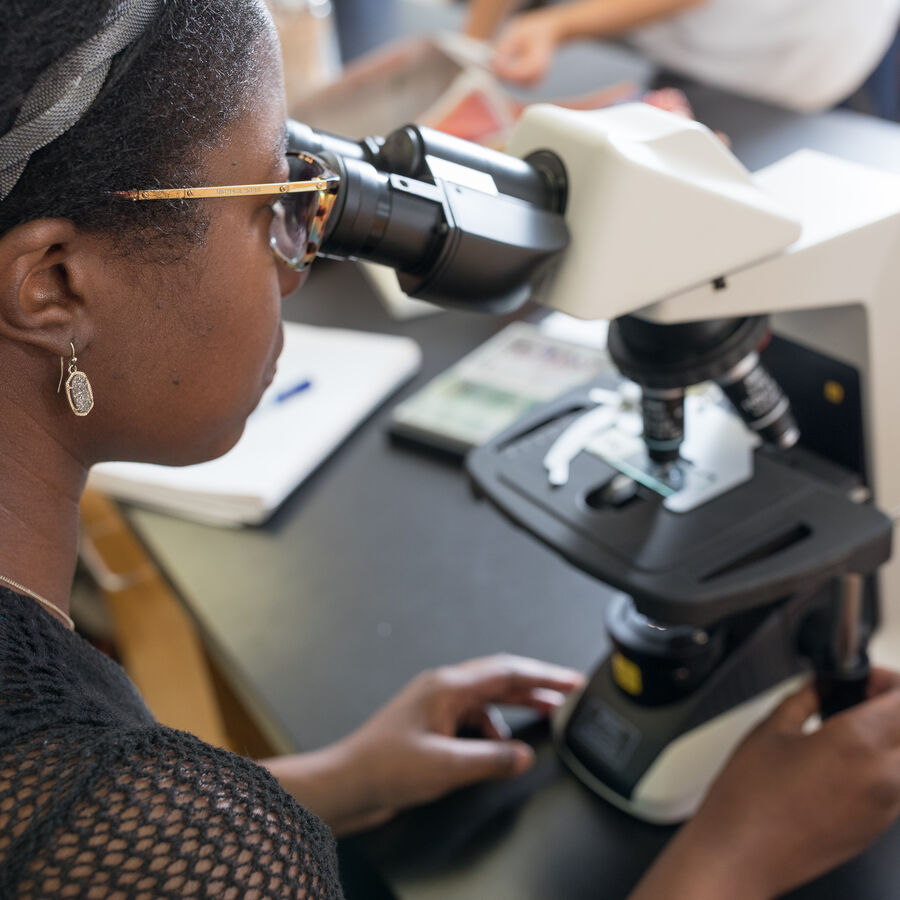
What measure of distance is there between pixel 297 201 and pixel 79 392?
188 mm

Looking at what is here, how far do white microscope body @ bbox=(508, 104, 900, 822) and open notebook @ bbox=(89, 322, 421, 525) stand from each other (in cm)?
52

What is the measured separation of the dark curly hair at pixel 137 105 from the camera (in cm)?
49

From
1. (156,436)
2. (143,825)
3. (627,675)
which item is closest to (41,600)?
(156,436)

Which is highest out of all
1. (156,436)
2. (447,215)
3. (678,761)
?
(447,215)

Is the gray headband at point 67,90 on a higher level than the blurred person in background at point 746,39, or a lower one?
higher

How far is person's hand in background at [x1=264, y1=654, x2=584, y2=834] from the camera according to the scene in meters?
0.82

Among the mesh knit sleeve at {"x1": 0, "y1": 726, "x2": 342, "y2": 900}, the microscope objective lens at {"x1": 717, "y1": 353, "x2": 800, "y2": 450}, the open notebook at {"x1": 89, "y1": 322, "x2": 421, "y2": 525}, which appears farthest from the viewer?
the open notebook at {"x1": 89, "y1": 322, "x2": 421, "y2": 525}

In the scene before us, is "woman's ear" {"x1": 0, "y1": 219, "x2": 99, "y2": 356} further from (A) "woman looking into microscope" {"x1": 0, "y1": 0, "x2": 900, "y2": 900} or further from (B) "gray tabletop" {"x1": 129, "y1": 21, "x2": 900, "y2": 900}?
(B) "gray tabletop" {"x1": 129, "y1": 21, "x2": 900, "y2": 900}

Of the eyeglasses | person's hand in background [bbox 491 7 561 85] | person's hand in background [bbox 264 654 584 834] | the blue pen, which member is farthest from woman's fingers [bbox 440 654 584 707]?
person's hand in background [bbox 491 7 561 85]

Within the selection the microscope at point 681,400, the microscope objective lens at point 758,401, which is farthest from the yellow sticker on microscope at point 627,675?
the microscope objective lens at point 758,401

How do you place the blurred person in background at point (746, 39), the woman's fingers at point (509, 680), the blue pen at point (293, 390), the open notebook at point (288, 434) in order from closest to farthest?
the woman's fingers at point (509, 680)
the open notebook at point (288, 434)
the blue pen at point (293, 390)
the blurred person in background at point (746, 39)

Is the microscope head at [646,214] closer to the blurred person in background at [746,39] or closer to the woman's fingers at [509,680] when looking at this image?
the woman's fingers at [509,680]

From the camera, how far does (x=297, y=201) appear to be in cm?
66

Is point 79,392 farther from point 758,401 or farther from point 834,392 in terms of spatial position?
point 834,392
